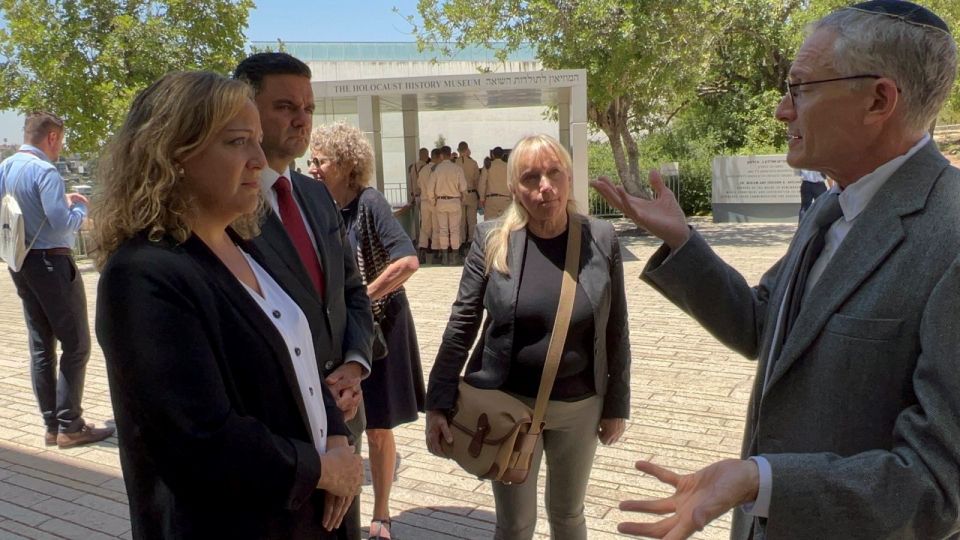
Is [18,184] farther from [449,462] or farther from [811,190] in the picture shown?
[811,190]

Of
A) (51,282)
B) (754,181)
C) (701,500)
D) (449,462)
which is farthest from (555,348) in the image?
(754,181)

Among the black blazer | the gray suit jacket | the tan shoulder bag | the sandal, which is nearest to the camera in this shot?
the gray suit jacket

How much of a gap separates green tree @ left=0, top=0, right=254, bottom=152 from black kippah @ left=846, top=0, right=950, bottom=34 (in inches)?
573

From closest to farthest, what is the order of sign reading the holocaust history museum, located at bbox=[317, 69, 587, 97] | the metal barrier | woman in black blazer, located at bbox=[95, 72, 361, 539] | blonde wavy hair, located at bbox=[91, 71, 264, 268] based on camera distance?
woman in black blazer, located at bbox=[95, 72, 361, 539] < blonde wavy hair, located at bbox=[91, 71, 264, 268] < sign reading the holocaust history museum, located at bbox=[317, 69, 587, 97] < the metal barrier

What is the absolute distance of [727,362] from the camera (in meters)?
6.61

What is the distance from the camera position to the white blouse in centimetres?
186

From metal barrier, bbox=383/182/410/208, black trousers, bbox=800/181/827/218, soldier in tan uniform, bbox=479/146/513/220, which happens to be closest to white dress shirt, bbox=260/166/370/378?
soldier in tan uniform, bbox=479/146/513/220

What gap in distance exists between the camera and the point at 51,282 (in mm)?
5016

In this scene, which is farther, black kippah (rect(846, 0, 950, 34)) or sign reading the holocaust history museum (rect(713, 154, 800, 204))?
sign reading the holocaust history museum (rect(713, 154, 800, 204))

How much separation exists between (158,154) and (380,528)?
2.44 meters

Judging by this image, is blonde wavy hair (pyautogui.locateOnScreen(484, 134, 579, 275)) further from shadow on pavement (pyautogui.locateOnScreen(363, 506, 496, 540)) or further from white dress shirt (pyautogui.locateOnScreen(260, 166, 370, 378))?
shadow on pavement (pyautogui.locateOnScreen(363, 506, 496, 540))

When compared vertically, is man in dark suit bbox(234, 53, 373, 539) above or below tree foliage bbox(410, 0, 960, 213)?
below

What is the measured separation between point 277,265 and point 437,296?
323 inches

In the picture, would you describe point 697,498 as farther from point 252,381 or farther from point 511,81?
point 511,81
